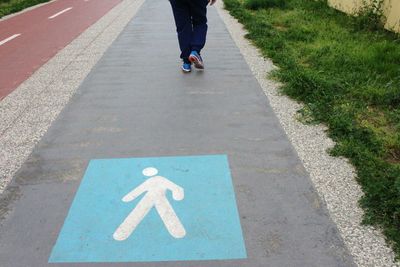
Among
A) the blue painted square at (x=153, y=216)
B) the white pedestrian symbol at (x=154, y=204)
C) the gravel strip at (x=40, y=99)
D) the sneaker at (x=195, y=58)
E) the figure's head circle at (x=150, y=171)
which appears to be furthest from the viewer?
the sneaker at (x=195, y=58)

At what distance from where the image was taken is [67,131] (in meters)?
4.33

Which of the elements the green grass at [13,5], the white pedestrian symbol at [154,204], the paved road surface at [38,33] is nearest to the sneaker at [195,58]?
the paved road surface at [38,33]

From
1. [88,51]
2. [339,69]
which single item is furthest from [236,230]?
[88,51]

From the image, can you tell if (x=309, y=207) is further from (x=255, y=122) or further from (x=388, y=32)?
(x=388, y=32)

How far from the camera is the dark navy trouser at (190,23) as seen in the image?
5.86 m

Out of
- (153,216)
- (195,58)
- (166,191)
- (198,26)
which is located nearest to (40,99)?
(195,58)

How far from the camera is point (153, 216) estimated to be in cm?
292

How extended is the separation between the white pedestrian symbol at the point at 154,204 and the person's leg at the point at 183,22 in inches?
116

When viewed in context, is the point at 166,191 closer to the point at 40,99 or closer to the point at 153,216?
the point at 153,216

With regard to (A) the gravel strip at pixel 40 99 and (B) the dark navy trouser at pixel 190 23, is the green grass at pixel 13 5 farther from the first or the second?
(B) the dark navy trouser at pixel 190 23

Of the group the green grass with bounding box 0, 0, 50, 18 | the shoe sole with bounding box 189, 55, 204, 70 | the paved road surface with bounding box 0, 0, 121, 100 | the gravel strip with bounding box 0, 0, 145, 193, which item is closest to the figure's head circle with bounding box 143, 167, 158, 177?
the gravel strip with bounding box 0, 0, 145, 193

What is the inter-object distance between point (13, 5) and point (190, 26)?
12.9 metres

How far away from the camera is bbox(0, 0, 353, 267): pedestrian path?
103 inches

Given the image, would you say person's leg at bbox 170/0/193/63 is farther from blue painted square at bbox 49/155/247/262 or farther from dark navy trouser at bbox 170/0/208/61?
blue painted square at bbox 49/155/247/262
